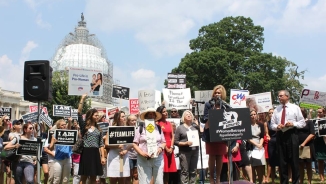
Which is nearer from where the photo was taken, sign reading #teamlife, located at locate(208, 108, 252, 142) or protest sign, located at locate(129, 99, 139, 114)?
sign reading #teamlife, located at locate(208, 108, 252, 142)

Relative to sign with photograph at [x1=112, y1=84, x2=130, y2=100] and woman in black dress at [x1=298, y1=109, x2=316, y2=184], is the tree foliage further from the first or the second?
woman in black dress at [x1=298, y1=109, x2=316, y2=184]

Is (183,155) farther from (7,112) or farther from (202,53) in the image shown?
(202,53)

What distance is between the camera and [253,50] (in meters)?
54.3

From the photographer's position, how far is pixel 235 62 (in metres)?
52.2

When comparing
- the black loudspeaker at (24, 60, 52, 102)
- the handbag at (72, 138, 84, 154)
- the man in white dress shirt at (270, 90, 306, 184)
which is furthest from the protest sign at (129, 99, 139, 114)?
the man in white dress shirt at (270, 90, 306, 184)

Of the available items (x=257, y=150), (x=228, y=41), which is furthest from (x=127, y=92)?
(x=228, y=41)

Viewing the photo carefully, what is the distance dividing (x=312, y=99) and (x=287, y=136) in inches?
402

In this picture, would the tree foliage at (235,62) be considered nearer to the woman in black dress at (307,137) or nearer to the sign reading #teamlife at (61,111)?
the sign reading #teamlife at (61,111)

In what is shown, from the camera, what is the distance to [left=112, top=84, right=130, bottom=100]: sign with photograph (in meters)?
23.3

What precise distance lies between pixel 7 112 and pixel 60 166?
1204 cm

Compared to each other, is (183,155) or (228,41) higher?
(228,41)

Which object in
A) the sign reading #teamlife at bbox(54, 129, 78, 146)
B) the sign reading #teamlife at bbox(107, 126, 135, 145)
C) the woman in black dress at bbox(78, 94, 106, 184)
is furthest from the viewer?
the sign reading #teamlife at bbox(54, 129, 78, 146)

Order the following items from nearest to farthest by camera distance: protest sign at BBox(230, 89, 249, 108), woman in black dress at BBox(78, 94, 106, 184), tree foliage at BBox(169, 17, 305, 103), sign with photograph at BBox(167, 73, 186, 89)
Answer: woman in black dress at BBox(78, 94, 106, 184), protest sign at BBox(230, 89, 249, 108), sign with photograph at BBox(167, 73, 186, 89), tree foliage at BBox(169, 17, 305, 103)

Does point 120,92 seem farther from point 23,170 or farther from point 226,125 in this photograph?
point 226,125
